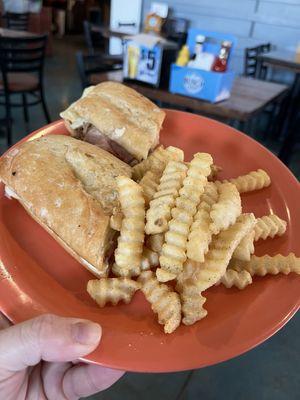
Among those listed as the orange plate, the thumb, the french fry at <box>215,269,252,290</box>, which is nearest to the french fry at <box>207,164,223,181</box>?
the orange plate

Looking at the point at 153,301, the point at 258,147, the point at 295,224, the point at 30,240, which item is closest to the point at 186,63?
the point at 258,147

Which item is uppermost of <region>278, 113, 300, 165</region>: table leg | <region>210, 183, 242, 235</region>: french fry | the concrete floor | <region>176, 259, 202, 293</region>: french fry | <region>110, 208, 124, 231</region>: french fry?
<region>210, 183, 242, 235</region>: french fry

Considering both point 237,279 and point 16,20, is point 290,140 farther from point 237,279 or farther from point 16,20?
point 16,20

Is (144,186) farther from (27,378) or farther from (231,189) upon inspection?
(27,378)

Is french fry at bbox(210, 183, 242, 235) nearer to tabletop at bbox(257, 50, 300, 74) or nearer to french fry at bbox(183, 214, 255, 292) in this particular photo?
french fry at bbox(183, 214, 255, 292)

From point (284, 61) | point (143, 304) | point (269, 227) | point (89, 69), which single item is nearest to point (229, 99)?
point (89, 69)

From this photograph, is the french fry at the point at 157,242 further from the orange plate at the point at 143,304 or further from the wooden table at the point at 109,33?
the wooden table at the point at 109,33
